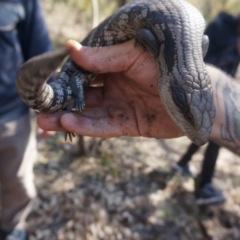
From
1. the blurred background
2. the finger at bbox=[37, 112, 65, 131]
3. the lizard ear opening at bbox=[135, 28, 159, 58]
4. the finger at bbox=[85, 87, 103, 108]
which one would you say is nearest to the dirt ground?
the blurred background

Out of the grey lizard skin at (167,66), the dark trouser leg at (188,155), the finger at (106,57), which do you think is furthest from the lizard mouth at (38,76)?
the dark trouser leg at (188,155)

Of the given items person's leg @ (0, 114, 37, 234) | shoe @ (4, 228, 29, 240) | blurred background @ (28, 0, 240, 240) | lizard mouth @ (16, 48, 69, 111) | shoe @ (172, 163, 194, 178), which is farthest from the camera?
shoe @ (172, 163, 194, 178)

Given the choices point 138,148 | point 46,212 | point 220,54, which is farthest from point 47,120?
point 138,148

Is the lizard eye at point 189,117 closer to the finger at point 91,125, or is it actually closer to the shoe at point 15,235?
the finger at point 91,125

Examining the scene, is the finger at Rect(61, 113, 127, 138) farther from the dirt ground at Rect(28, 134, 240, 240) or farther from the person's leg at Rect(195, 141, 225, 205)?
the person's leg at Rect(195, 141, 225, 205)

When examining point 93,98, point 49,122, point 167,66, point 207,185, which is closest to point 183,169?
point 207,185

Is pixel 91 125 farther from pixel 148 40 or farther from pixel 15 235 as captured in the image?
pixel 15 235

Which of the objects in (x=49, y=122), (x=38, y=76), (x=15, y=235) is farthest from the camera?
(x=15, y=235)

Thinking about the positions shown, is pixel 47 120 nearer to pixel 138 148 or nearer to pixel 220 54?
pixel 220 54
